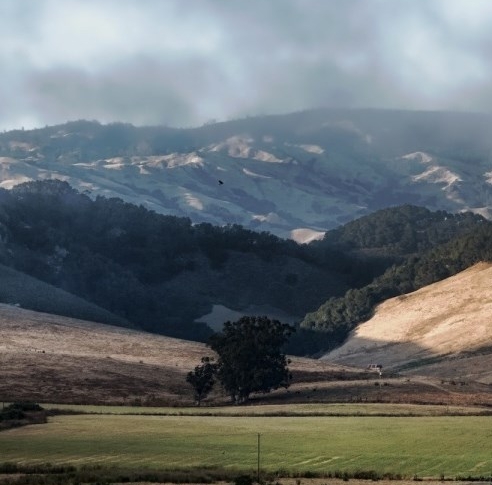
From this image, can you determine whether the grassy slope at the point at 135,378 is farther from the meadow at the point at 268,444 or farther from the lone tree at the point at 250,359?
the meadow at the point at 268,444

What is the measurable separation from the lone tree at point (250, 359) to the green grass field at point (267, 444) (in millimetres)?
42365

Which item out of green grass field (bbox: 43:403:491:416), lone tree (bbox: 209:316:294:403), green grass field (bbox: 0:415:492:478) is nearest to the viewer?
green grass field (bbox: 0:415:492:478)

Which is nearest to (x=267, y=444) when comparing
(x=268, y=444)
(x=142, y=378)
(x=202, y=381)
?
(x=268, y=444)

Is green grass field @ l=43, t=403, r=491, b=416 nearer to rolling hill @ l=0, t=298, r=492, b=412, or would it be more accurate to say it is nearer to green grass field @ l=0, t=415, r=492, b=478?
rolling hill @ l=0, t=298, r=492, b=412

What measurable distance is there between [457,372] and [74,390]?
66.3 meters

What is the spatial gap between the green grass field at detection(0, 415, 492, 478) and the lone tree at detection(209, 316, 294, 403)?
4236 cm

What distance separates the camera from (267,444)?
2409 inches

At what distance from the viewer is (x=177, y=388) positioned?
424ft

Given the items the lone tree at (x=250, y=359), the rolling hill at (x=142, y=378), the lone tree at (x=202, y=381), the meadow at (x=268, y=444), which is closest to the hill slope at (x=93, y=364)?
the rolling hill at (x=142, y=378)

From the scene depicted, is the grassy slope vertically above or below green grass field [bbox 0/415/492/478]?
above

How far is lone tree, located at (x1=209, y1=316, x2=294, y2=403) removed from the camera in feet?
408

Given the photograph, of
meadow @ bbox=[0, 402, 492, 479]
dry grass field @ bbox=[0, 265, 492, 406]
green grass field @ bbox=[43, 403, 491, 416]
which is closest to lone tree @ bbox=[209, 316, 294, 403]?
dry grass field @ bbox=[0, 265, 492, 406]

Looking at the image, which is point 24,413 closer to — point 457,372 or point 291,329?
point 291,329

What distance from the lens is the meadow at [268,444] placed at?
5141 centimetres
